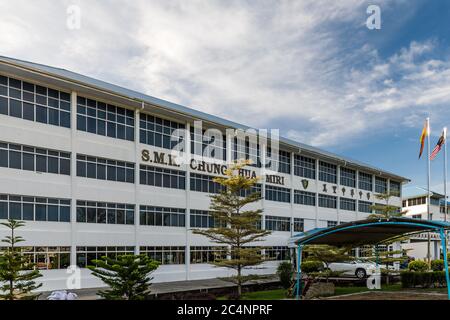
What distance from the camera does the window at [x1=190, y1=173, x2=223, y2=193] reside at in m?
32.3

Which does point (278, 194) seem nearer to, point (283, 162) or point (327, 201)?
point (283, 162)

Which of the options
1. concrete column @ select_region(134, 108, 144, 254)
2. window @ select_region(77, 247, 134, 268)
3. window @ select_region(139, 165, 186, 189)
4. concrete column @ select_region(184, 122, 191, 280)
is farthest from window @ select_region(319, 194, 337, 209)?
window @ select_region(77, 247, 134, 268)

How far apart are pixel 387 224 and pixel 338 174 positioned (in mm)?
30131

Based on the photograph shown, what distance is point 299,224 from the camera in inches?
1647

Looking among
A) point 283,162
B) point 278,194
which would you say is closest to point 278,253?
point 278,194

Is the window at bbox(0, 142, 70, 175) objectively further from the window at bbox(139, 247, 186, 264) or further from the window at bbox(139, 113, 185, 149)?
the window at bbox(139, 247, 186, 264)

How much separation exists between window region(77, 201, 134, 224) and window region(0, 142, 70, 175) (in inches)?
81.5

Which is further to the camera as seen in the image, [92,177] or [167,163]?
[167,163]

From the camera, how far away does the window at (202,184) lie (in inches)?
1271

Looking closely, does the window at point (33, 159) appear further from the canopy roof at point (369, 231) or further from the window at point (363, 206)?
the window at point (363, 206)

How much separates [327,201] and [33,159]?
28.7 meters
